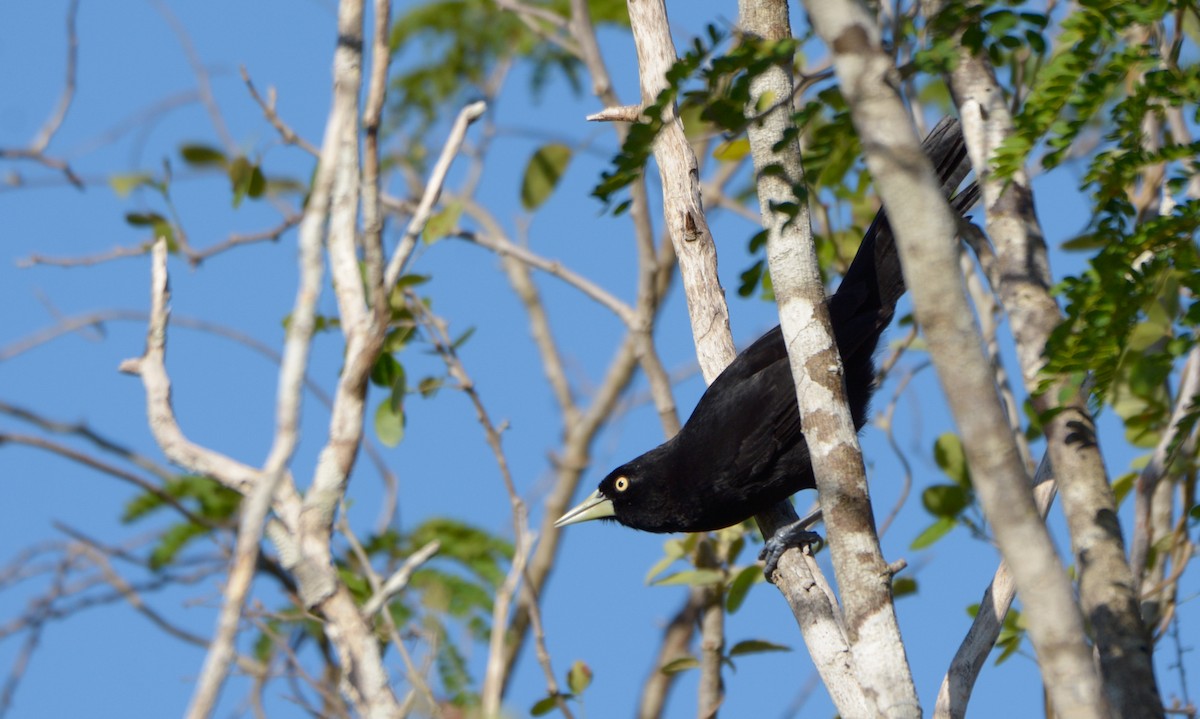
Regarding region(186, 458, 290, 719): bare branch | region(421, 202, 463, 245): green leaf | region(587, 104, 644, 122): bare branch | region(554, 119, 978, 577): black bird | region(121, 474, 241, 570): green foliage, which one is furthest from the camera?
region(121, 474, 241, 570): green foliage

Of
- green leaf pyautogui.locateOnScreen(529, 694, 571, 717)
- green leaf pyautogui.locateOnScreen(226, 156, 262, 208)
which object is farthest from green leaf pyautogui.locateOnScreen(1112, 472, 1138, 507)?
green leaf pyautogui.locateOnScreen(226, 156, 262, 208)

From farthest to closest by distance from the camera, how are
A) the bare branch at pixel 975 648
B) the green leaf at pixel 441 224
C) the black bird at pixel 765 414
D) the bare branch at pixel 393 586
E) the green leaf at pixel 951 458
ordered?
the green leaf at pixel 951 458 < the green leaf at pixel 441 224 < the black bird at pixel 765 414 < the bare branch at pixel 975 648 < the bare branch at pixel 393 586

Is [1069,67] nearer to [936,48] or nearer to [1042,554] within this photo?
[936,48]

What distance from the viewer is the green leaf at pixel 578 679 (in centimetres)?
445

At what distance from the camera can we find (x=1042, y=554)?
1.95 meters

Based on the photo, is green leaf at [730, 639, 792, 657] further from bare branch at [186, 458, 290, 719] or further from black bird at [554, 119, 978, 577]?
bare branch at [186, 458, 290, 719]

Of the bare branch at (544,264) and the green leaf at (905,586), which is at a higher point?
the bare branch at (544,264)

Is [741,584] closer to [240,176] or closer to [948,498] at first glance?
[948,498]

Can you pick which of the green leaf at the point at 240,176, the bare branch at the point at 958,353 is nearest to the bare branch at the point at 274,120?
the green leaf at the point at 240,176

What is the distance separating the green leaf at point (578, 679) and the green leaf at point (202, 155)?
283 cm

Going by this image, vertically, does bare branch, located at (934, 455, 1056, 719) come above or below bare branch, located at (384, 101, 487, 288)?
below

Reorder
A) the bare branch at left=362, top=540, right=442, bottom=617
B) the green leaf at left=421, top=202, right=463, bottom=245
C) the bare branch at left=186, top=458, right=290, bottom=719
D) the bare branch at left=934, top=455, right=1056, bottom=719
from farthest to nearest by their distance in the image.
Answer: the green leaf at left=421, top=202, right=463, bottom=245
the bare branch at left=934, top=455, right=1056, bottom=719
the bare branch at left=362, top=540, right=442, bottom=617
the bare branch at left=186, top=458, right=290, bottom=719

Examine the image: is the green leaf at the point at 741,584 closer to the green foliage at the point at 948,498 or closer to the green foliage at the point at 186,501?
the green foliage at the point at 948,498

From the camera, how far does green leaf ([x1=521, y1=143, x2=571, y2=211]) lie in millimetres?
6102
